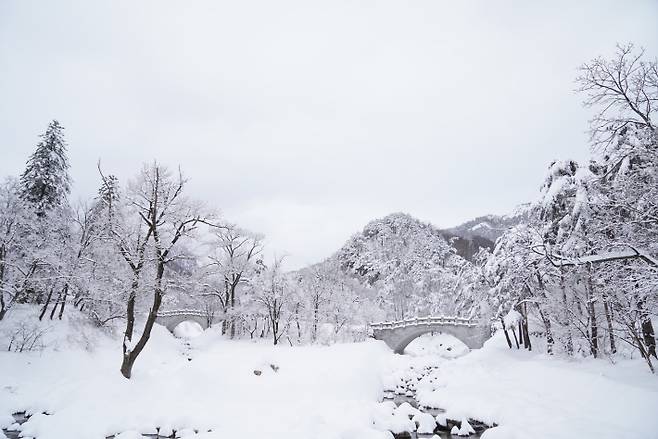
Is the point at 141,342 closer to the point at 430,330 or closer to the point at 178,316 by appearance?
the point at 430,330

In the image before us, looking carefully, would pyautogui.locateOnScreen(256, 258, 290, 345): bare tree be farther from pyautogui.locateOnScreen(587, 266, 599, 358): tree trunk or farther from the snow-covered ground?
pyautogui.locateOnScreen(587, 266, 599, 358): tree trunk

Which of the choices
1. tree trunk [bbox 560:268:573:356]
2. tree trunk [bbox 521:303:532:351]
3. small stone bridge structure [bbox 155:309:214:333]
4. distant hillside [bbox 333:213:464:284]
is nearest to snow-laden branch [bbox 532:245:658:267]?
tree trunk [bbox 560:268:573:356]

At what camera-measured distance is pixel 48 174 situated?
28188 mm

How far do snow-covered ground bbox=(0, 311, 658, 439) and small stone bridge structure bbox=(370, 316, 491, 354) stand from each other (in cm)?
1251

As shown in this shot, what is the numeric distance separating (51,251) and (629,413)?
27.7m

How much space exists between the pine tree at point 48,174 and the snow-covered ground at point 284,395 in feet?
32.8

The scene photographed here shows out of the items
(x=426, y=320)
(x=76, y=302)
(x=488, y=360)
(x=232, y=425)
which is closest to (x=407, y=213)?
(x=426, y=320)

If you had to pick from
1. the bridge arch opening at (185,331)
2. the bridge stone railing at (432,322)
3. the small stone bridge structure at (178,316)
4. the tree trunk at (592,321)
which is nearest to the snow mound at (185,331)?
the bridge arch opening at (185,331)

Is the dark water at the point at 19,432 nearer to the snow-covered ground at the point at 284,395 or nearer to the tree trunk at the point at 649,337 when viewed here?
the snow-covered ground at the point at 284,395

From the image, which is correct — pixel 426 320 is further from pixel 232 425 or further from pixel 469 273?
pixel 232 425

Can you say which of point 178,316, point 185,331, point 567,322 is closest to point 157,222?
point 567,322

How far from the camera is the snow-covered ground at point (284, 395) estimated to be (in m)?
12.5

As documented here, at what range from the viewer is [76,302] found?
28.1 m

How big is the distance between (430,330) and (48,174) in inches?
1476
